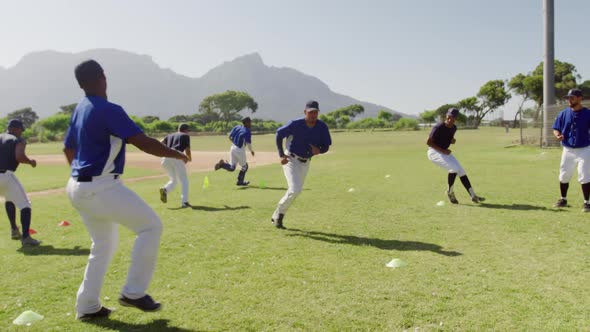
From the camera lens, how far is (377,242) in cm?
693

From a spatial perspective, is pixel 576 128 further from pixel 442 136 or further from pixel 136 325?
pixel 136 325

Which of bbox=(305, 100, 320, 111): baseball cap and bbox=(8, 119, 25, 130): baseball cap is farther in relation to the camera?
bbox=(305, 100, 320, 111): baseball cap

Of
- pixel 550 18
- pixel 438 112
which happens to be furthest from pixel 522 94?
pixel 550 18

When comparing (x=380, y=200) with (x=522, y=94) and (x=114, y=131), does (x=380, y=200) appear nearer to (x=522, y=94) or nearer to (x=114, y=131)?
(x=114, y=131)

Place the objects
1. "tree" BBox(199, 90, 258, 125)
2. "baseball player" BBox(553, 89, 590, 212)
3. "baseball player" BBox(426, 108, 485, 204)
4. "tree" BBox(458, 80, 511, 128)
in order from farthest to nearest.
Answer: "tree" BBox(199, 90, 258, 125)
"tree" BBox(458, 80, 511, 128)
"baseball player" BBox(426, 108, 485, 204)
"baseball player" BBox(553, 89, 590, 212)

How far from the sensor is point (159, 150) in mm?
3852

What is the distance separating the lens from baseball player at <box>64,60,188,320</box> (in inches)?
149

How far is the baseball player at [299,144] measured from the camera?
314 inches

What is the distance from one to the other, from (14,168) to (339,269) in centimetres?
587

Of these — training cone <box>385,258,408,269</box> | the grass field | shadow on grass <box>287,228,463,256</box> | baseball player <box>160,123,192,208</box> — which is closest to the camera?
the grass field

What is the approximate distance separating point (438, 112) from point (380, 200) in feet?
418

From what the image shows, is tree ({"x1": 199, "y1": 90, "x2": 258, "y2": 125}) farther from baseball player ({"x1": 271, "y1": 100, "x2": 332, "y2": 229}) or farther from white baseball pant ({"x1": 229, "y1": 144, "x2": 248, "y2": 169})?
baseball player ({"x1": 271, "y1": 100, "x2": 332, "y2": 229})

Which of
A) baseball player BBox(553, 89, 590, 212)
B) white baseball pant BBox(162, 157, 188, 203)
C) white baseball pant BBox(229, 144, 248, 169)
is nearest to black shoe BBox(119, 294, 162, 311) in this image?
white baseball pant BBox(162, 157, 188, 203)

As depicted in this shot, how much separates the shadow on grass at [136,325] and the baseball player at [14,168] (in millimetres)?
4096
